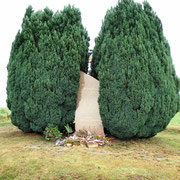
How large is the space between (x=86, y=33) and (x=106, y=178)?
5.21m

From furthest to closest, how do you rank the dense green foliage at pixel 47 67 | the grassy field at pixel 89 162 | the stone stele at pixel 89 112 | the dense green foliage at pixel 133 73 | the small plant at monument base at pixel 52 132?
the stone stele at pixel 89 112
the small plant at monument base at pixel 52 132
the dense green foliage at pixel 47 67
the dense green foliage at pixel 133 73
the grassy field at pixel 89 162

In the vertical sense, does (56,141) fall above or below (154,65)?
below

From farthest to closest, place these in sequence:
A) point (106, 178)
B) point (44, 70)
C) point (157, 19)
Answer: point (157, 19)
point (44, 70)
point (106, 178)

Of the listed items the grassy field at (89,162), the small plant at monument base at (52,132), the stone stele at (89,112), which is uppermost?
the stone stele at (89,112)

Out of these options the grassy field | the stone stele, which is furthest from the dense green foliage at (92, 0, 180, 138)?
the grassy field

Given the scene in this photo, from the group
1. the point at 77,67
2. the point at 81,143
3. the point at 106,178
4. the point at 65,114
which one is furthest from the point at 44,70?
the point at 106,178

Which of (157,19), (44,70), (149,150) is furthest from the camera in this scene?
(157,19)

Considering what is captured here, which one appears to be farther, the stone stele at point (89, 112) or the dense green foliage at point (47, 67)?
the stone stele at point (89, 112)

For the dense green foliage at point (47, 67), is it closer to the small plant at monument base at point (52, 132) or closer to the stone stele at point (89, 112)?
the small plant at monument base at point (52, 132)

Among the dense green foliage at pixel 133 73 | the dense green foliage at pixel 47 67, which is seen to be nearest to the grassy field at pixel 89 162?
the dense green foliage at pixel 133 73

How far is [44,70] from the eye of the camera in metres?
6.73

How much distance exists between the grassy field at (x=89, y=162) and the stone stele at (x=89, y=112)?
3.04 feet

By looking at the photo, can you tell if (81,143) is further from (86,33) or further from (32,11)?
(32,11)

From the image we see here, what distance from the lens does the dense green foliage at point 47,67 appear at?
6688mm
